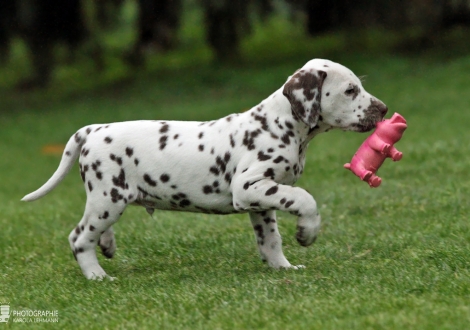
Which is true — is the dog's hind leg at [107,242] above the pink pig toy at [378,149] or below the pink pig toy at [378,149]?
below

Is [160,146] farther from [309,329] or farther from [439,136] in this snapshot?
[439,136]

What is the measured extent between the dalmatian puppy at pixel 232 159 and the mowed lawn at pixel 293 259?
18.2 inches

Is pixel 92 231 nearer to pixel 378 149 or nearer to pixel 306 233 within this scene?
pixel 306 233

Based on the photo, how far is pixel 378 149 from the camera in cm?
689

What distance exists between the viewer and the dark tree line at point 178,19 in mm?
21750

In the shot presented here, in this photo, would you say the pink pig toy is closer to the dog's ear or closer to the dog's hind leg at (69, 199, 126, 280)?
the dog's ear

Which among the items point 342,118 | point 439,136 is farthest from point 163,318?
point 439,136

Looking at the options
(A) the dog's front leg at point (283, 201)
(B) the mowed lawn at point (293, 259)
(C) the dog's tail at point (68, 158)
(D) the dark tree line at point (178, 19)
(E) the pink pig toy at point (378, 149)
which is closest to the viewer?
(B) the mowed lawn at point (293, 259)

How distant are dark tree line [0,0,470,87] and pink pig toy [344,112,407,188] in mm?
15163

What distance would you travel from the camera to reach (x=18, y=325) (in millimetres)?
5973

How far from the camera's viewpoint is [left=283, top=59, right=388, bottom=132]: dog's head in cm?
660

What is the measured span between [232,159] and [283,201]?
57cm

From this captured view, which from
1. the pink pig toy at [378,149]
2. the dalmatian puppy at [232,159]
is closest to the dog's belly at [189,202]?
the dalmatian puppy at [232,159]

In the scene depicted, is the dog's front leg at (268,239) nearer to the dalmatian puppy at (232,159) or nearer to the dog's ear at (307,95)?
the dalmatian puppy at (232,159)
